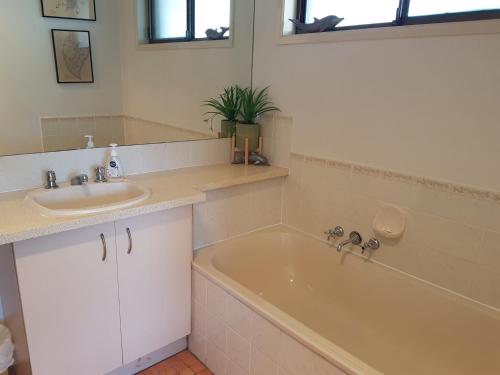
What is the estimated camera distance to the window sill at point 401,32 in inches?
58.3

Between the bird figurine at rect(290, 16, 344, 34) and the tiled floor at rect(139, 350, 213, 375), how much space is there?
188 cm

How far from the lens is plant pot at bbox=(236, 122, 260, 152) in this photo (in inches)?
92.8

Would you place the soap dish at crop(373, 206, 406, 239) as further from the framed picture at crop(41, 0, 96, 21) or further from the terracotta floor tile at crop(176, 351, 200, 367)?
the framed picture at crop(41, 0, 96, 21)

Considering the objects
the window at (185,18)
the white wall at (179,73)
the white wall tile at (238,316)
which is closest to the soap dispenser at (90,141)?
the white wall at (179,73)

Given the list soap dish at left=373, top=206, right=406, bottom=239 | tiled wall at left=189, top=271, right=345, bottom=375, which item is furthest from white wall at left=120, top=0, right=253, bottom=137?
soap dish at left=373, top=206, right=406, bottom=239

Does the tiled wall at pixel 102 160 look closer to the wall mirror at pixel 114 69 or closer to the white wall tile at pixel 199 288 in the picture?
the wall mirror at pixel 114 69

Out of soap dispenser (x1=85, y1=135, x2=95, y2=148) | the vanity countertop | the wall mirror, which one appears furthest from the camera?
soap dispenser (x1=85, y1=135, x2=95, y2=148)

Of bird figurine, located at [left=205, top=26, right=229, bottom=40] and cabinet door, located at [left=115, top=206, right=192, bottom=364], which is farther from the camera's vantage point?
bird figurine, located at [left=205, top=26, right=229, bottom=40]

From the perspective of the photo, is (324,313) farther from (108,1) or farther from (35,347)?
(108,1)

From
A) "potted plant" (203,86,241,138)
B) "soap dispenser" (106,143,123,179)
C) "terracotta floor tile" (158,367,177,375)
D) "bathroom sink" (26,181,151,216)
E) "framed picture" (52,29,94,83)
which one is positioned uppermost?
"framed picture" (52,29,94,83)

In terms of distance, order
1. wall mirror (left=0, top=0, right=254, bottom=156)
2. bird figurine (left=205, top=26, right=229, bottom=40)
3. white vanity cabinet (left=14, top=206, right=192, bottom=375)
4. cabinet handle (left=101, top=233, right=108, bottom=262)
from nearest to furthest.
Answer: white vanity cabinet (left=14, top=206, right=192, bottom=375)
cabinet handle (left=101, top=233, right=108, bottom=262)
wall mirror (left=0, top=0, right=254, bottom=156)
bird figurine (left=205, top=26, right=229, bottom=40)

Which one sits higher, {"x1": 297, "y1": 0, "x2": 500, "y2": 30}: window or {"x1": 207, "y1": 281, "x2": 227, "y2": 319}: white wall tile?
{"x1": 297, "y1": 0, "x2": 500, "y2": 30}: window

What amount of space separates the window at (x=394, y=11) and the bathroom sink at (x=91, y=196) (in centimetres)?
138

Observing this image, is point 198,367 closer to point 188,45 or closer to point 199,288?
point 199,288
